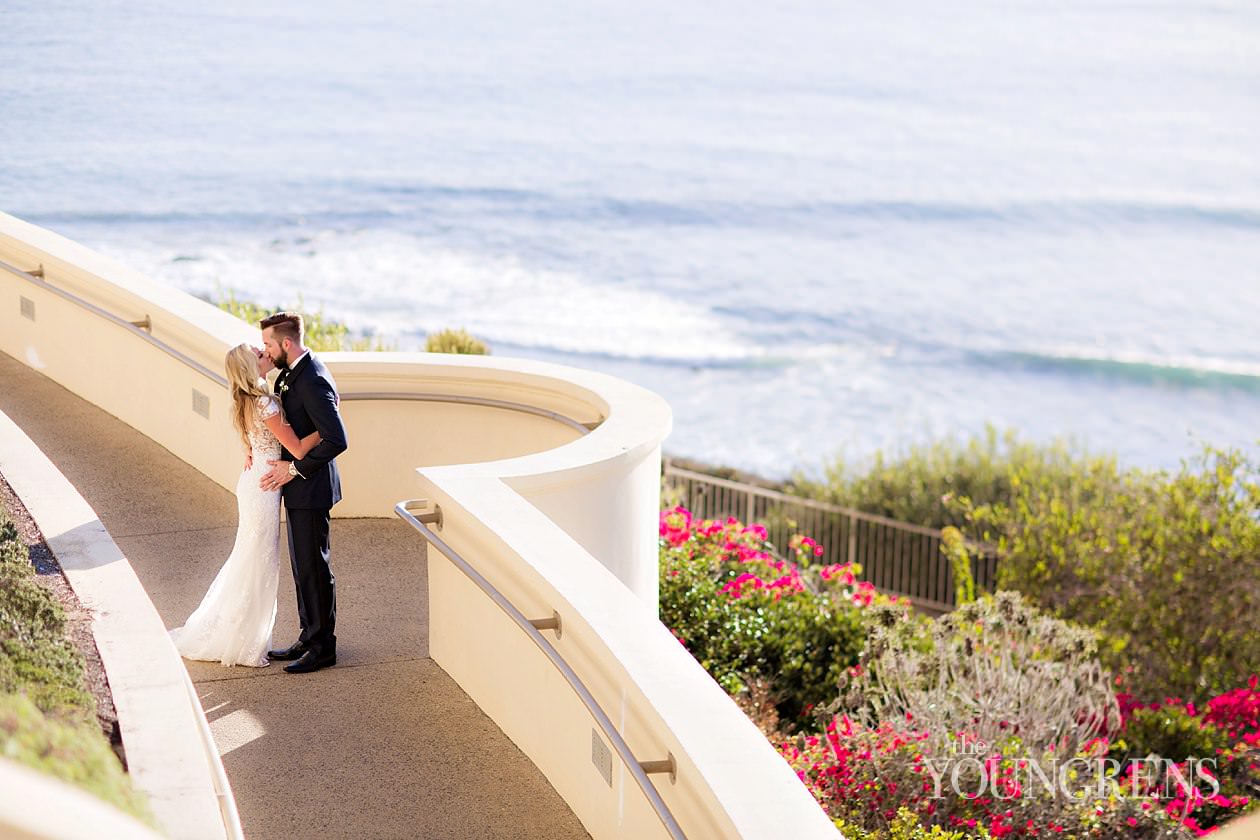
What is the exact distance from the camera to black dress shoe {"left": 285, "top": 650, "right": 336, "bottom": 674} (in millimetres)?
6585

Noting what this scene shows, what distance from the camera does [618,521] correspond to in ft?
23.4

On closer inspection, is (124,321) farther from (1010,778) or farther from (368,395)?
(1010,778)

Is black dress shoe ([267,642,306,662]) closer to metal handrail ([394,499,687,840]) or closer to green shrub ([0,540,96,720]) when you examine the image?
metal handrail ([394,499,687,840])

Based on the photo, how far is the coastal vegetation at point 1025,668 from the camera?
733 cm

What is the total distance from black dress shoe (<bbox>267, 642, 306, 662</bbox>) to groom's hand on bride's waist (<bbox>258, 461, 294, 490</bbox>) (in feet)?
2.49

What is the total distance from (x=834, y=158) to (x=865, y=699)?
6400cm

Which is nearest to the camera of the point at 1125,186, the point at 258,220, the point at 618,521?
the point at 618,521

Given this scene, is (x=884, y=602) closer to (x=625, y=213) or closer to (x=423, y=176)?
(x=625, y=213)

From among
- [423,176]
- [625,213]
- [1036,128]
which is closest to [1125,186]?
[1036,128]

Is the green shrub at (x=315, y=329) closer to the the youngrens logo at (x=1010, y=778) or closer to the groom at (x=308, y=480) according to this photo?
the groom at (x=308, y=480)

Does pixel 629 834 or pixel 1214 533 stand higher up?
pixel 629 834

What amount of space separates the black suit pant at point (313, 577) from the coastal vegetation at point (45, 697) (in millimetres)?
1408

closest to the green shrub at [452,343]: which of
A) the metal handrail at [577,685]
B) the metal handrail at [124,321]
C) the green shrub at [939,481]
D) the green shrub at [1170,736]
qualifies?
the metal handrail at [124,321]

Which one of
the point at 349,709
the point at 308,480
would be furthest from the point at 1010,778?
the point at 308,480
